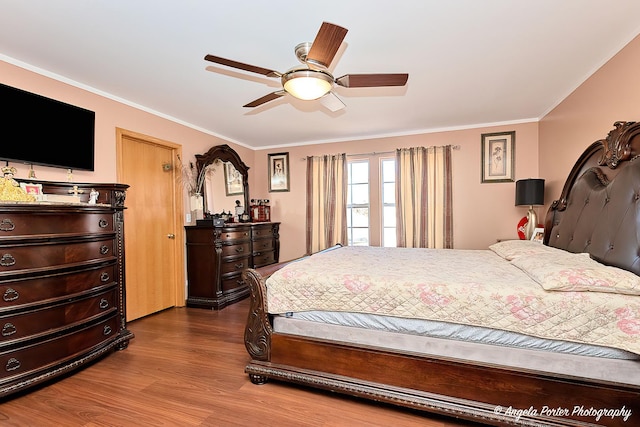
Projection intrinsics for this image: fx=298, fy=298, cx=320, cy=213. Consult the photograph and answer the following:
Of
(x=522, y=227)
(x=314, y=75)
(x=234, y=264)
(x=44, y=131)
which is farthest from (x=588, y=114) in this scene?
(x=44, y=131)

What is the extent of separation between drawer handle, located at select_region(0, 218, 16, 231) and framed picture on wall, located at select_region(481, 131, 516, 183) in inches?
204

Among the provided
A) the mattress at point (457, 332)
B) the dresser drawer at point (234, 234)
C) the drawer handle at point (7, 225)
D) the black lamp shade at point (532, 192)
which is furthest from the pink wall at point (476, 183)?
the drawer handle at point (7, 225)

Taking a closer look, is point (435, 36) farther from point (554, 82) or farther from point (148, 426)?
point (148, 426)

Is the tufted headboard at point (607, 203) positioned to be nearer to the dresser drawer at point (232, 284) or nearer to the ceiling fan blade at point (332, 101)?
the ceiling fan blade at point (332, 101)

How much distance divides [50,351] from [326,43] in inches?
112

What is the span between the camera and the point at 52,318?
2.18 m

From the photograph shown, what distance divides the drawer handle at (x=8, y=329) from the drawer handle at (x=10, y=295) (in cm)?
16

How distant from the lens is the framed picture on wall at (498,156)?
14.2 feet

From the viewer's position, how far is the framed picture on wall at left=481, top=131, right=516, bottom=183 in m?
4.33

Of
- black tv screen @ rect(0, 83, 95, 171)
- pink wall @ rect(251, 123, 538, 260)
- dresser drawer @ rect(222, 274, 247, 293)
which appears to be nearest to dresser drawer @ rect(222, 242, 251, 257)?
dresser drawer @ rect(222, 274, 247, 293)

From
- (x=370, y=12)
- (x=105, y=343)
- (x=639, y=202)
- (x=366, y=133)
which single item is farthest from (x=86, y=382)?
(x=366, y=133)

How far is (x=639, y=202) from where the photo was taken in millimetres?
1856

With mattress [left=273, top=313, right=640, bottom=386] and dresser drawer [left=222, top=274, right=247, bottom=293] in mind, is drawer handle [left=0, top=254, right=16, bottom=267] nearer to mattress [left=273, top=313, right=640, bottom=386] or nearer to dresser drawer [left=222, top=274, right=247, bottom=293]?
mattress [left=273, top=313, right=640, bottom=386]

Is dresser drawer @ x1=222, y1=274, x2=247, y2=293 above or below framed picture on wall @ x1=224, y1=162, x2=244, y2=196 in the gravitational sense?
below
